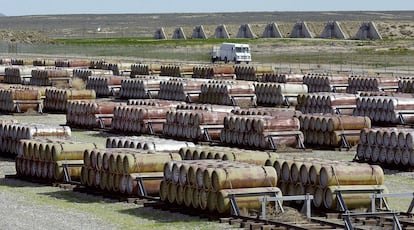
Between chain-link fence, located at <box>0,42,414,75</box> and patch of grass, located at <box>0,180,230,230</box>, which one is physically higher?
chain-link fence, located at <box>0,42,414,75</box>

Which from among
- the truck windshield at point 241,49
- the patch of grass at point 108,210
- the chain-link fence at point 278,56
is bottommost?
the patch of grass at point 108,210

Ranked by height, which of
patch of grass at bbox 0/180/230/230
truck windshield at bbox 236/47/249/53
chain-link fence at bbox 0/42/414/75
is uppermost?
truck windshield at bbox 236/47/249/53

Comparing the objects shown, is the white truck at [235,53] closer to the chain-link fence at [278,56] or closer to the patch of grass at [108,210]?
the chain-link fence at [278,56]

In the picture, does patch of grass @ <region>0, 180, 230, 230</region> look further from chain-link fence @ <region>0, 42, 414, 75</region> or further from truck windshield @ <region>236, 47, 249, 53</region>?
truck windshield @ <region>236, 47, 249, 53</region>

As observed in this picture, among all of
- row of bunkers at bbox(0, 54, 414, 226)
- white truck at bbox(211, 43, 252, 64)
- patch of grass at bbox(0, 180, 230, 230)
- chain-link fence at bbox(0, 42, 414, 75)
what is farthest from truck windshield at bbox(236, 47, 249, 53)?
patch of grass at bbox(0, 180, 230, 230)

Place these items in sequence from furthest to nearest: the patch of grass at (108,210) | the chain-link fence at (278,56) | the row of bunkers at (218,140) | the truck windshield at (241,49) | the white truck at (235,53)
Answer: the truck windshield at (241,49)
the white truck at (235,53)
the chain-link fence at (278,56)
the row of bunkers at (218,140)
the patch of grass at (108,210)

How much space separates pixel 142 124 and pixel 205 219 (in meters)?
21.9

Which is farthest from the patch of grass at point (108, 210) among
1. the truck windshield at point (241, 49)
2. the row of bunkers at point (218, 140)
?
the truck windshield at point (241, 49)

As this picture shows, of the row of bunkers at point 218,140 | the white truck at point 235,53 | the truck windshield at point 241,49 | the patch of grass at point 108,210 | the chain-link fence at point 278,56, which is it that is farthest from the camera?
the truck windshield at point 241,49

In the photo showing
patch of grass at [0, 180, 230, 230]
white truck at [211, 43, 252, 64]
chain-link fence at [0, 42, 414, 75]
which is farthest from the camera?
white truck at [211, 43, 252, 64]

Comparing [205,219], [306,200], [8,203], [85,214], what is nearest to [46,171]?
[8,203]

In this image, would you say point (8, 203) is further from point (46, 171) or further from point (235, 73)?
point (235, 73)

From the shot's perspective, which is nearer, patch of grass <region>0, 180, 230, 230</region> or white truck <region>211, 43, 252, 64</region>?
patch of grass <region>0, 180, 230, 230</region>

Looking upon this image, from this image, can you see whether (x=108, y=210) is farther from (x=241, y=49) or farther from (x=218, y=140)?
(x=241, y=49)
